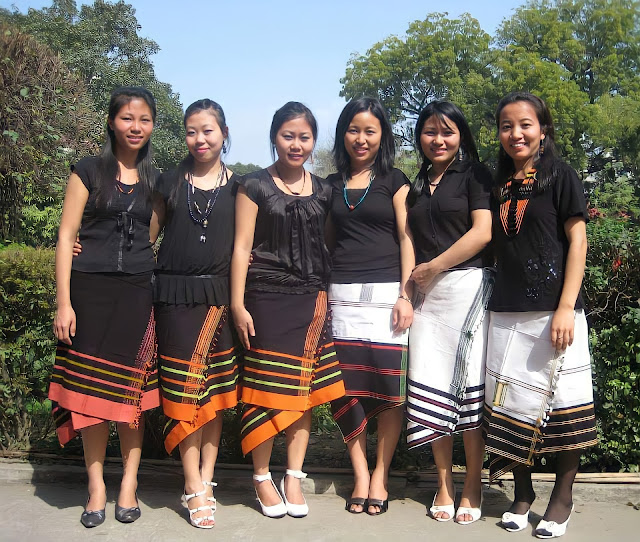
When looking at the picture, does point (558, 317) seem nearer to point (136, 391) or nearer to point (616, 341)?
point (616, 341)

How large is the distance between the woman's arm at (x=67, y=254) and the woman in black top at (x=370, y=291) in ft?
4.13

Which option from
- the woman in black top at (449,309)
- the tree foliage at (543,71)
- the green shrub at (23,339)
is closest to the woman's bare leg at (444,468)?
the woman in black top at (449,309)

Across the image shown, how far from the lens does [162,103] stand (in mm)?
25219

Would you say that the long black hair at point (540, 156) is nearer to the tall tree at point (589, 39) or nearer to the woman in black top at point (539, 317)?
the woman in black top at point (539, 317)

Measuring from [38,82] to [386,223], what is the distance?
5.77 metres

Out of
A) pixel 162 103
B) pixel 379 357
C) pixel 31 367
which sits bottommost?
pixel 31 367

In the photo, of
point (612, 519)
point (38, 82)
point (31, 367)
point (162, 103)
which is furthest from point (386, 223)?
point (162, 103)

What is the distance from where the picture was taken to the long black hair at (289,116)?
3.30 metres

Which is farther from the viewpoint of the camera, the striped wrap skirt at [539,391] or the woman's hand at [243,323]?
the woman's hand at [243,323]

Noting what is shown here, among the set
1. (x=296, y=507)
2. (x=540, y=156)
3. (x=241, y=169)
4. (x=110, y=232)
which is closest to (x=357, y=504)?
(x=296, y=507)

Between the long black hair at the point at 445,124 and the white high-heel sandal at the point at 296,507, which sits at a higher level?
the long black hair at the point at 445,124

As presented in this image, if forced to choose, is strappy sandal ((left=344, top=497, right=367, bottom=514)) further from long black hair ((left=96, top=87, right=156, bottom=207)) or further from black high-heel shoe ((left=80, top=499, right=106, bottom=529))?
long black hair ((left=96, top=87, right=156, bottom=207))

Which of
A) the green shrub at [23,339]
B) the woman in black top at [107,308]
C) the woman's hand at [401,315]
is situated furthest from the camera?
the green shrub at [23,339]

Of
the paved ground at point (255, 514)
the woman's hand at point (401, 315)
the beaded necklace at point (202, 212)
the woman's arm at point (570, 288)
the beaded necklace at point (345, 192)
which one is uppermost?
the beaded necklace at point (345, 192)
